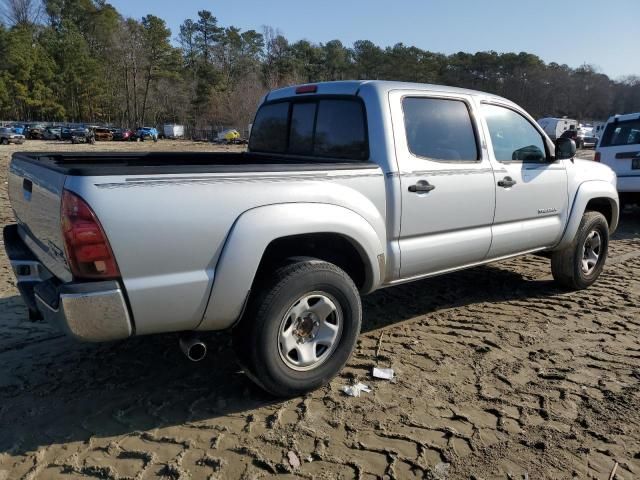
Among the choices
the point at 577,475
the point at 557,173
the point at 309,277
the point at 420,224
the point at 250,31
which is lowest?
the point at 577,475

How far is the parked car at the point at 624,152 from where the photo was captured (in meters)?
9.41

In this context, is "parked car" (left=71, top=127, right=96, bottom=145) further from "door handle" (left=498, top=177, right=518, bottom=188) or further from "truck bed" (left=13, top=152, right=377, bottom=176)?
"door handle" (left=498, top=177, right=518, bottom=188)

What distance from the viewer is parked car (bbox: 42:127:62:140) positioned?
180 ft

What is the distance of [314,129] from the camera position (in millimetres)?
4242

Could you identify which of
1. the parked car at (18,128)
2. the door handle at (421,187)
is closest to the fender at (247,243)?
the door handle at (421,187)

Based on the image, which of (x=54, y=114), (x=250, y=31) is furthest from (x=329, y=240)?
(x=250, y=31)

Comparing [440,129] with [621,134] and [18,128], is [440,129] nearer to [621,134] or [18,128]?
[621,134]

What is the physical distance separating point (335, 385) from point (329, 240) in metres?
0.98

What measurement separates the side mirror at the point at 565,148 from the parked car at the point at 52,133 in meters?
58.6

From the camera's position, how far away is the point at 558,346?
418 cm

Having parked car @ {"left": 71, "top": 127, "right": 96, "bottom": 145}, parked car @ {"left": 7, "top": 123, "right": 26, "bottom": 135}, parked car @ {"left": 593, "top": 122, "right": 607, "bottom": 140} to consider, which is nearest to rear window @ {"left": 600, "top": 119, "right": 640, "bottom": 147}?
parked car @ {"left": 593, "top": 122, "right": 607, "bottom": 140}

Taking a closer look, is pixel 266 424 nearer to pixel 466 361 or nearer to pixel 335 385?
pixel 335 385

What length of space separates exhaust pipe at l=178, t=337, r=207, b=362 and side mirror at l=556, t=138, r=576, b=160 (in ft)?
12.3

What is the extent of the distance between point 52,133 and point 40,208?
59.6 m
